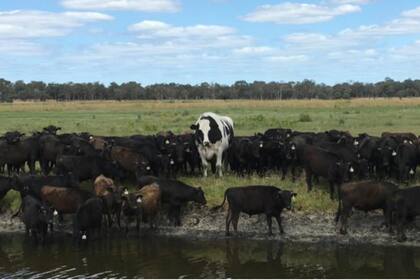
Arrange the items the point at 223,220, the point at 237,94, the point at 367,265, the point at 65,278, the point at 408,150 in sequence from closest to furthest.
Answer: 1. the point at 65,278
2. the point at 367,265
3. the point at 223,220
4. the point at 408,150
5. the point at 237,94

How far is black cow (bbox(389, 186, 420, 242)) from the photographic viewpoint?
12570 mm

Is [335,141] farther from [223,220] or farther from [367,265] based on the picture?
[367,265]

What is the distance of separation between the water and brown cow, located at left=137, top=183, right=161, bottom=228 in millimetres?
737

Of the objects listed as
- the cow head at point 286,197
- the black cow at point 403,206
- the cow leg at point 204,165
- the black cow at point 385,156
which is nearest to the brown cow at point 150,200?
the cow head at point 286,197

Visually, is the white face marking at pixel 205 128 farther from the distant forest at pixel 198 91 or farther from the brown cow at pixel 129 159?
the distant forest at pixel 198 91

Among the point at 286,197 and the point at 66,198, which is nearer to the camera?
the point at 286,197

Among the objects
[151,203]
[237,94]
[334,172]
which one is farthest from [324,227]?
[237,94]

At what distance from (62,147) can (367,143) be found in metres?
9.20

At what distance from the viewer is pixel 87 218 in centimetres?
1278

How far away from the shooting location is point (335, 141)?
19.5m

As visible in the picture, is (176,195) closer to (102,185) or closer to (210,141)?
(102,185)

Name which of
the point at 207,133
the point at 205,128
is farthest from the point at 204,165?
the point at 205,128

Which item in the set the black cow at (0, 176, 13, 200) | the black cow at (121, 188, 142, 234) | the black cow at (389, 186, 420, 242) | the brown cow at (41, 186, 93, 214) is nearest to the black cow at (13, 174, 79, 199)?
the black cow at (0, 176, 13, 200)

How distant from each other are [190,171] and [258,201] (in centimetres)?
635
